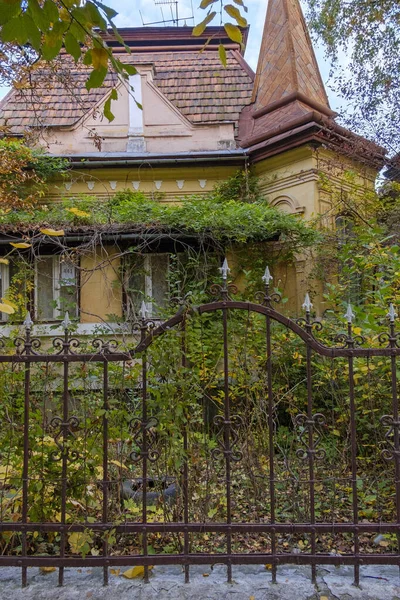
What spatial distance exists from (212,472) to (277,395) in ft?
6.57

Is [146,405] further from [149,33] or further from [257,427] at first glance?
[149,33]

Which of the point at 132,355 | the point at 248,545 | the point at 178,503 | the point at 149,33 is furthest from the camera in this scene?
the point at 149,33

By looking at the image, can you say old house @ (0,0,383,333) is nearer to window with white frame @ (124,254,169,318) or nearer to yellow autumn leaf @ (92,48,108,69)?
window with white frame @ (124,254,169,318)

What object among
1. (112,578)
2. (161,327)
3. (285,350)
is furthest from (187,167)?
(112,578)

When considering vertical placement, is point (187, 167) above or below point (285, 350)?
above

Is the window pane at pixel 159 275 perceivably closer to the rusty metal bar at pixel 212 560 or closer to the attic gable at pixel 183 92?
the attic gable at pixel 183 92

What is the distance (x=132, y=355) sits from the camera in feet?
9.12

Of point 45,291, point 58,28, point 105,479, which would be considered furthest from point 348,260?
point 58,28

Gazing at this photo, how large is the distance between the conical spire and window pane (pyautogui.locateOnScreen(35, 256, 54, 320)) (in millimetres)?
6036

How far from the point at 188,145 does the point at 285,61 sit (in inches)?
120

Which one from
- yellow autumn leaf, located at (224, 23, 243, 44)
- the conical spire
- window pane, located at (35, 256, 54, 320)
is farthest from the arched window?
window pane, located at (35, 256, 54, 320)

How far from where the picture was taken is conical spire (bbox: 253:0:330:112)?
10078 mm

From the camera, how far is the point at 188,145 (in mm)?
10156

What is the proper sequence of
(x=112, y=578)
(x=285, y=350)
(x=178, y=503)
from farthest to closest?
(x=285, y=350) → (x=178, y=503) → (x=112, y=578)
